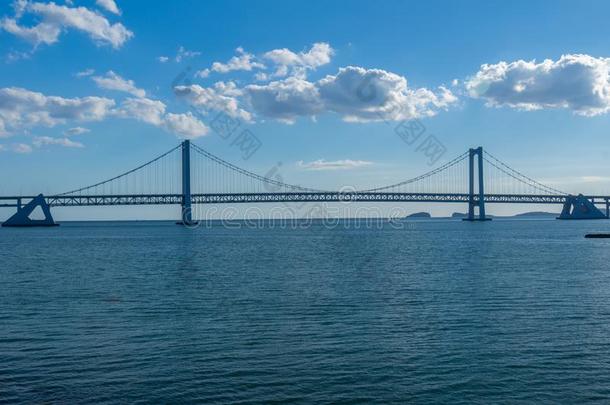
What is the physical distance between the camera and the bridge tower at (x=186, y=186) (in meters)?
103

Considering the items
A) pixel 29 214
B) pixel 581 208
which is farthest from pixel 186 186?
pixel 581 208

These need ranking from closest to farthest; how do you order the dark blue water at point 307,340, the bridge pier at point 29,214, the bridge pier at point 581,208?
the dark blue water at point 307,340
the bridge pier at point 29,214
the bridge pier at point 581,208

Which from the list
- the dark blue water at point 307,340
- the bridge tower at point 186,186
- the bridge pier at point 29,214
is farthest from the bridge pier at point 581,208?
the dark blue water at point 307,340

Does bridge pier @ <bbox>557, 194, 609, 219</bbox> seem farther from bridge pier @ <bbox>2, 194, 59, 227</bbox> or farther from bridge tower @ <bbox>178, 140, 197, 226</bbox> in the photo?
bridge pier @ <bbox>2, 194, 59, 227</bbox>

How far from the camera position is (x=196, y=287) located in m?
22.4

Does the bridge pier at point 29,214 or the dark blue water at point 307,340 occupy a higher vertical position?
the bridge pier at point 29,214

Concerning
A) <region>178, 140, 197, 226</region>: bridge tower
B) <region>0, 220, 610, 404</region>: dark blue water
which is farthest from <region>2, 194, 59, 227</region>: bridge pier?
<region>0, 220, 610, 404</region>: dark blue water

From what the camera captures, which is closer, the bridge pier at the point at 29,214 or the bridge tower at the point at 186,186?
the bridge tower at the point at 186,186

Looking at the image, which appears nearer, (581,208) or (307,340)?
(307,340)

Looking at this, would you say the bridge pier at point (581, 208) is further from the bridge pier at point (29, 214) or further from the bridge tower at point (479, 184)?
the bridge pier at point (29, 214)

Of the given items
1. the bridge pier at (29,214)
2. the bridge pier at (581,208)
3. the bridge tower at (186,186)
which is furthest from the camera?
the bridge pier at (581,208)

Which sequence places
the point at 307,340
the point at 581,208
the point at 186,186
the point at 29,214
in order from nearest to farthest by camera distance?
the point at 307,340, the point at 186,186, the point at 29,214, the point at 581,208

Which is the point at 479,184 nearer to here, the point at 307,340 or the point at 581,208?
the point at 581,208

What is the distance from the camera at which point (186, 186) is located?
105 m
